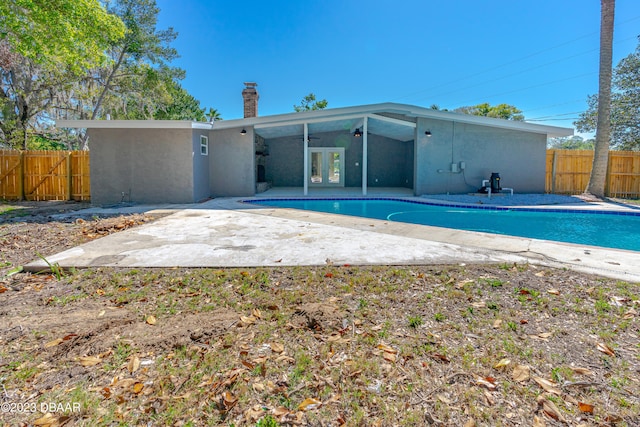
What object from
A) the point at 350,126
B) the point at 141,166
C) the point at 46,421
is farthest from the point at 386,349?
the point at 350,126

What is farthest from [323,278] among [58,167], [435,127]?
[58,167]

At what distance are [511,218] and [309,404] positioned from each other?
8658 millimetres

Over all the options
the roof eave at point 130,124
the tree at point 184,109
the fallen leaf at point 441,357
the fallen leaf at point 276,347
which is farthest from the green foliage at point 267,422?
the tree at point 184,109

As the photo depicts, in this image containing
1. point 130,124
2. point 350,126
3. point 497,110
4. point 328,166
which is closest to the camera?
point 130,124

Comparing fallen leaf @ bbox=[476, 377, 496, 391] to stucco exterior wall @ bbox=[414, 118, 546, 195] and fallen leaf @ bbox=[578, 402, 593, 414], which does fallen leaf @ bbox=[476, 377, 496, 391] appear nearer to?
fallen leaf @ bbox=[578, 402, 593, 414]

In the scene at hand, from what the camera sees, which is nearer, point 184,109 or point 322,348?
point 322,348

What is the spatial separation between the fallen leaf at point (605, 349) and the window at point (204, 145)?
11.0 m

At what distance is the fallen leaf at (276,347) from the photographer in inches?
85.1

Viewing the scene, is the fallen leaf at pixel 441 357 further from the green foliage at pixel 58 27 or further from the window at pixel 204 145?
the green foliage at pixel 58 27

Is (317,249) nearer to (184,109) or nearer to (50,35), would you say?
(50,35)

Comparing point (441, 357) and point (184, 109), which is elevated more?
point (184, 109)

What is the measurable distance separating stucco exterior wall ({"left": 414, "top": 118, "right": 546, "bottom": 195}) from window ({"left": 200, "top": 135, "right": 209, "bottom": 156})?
24.9 ft

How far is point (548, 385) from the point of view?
178cm

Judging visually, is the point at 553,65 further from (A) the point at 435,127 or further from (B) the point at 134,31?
(B) the point at 134,31
